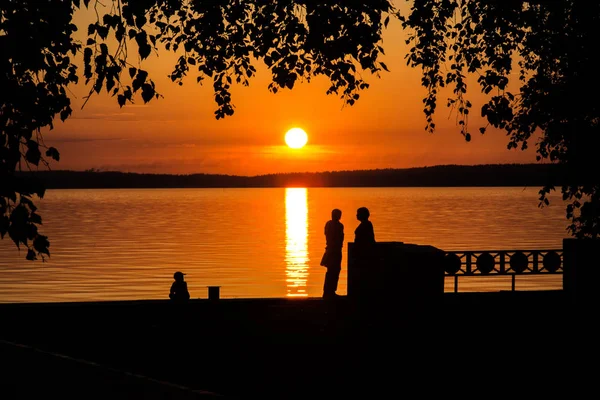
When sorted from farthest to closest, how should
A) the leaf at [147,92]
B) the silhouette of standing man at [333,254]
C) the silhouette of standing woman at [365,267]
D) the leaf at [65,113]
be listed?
the silhouette of standing man at [333,254], the silhouette of standing woman at [365,267], the leaf at [65,113], the leaf at [147,92]

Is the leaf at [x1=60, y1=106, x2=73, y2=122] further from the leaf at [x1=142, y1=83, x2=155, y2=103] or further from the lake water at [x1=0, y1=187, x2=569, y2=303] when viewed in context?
the lake water at [x1=0, y1=187, x2=569, y2=303]

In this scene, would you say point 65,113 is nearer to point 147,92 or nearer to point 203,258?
point 147,92

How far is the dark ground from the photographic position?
8.34m

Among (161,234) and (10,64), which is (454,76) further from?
(161,234)

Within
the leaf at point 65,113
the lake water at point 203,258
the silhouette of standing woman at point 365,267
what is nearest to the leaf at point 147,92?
the leaf at point 65,113

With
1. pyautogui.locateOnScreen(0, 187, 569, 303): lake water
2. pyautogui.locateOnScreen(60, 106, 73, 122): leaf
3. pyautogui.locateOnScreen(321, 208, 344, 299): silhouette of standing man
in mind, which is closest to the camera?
pyautogui.locateOnScreen(60, 106, 73, 122): leaf

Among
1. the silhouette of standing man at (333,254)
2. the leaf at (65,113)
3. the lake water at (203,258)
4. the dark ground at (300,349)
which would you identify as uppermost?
the leaf at (65,113)

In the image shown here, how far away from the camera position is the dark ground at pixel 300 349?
8336 millimetres

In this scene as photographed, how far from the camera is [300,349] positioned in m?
13.9

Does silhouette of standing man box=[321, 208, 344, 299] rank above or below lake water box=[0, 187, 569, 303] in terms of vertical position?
above

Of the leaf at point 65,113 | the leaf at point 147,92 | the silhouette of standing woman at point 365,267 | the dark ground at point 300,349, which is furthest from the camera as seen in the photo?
the silhouette of standing woman at point 365,267

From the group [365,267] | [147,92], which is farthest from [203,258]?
[147,92]

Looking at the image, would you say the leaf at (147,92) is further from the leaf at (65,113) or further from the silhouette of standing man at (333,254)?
the silhouette of standing man at (333,254)

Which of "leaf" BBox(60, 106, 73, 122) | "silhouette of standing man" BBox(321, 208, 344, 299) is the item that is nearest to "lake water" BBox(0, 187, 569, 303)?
"silhouette of standing man" BBox(321, 208, 344, 299)
